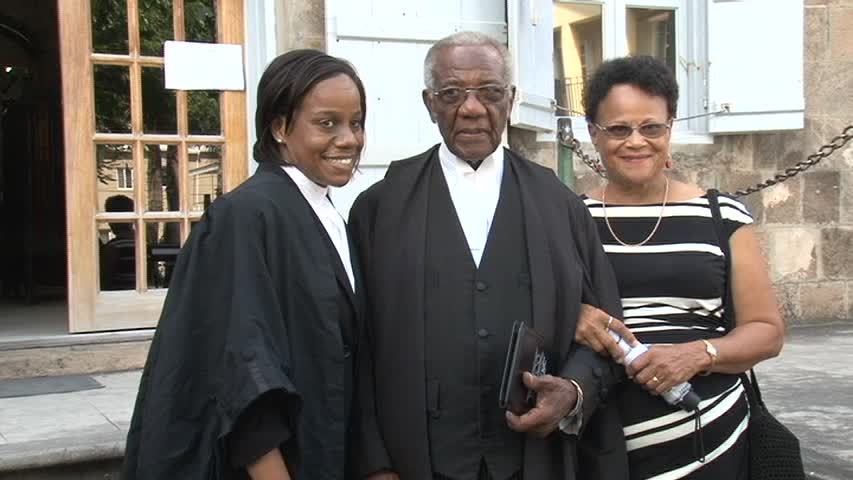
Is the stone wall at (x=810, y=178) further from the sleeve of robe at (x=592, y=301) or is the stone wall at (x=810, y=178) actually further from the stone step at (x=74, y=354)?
the sleeve of robe at (x=592, y=301)

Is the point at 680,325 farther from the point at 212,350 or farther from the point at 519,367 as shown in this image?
the point at 212,350

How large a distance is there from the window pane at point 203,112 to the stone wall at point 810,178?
3.30 metres

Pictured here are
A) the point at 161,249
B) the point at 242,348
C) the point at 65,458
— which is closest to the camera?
the point at 242,348

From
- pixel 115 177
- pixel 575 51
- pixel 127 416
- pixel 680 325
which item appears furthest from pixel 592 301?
pixel 575 51

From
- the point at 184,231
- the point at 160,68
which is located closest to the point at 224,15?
the point at 160,68

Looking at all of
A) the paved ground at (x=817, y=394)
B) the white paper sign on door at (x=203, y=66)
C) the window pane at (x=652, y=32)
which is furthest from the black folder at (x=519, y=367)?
the window pane at (x=652, y=32)

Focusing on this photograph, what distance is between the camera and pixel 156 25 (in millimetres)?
5371

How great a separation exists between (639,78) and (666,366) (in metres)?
0.71

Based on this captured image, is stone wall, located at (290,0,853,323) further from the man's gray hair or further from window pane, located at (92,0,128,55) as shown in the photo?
the man's gray hair

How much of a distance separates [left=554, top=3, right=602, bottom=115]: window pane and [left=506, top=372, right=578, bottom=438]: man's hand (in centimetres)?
496

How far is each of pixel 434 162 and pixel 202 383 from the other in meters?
0.82

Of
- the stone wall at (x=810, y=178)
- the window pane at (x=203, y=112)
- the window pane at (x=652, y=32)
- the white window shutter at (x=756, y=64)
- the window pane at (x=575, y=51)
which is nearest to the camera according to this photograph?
the window pane at (x=203, y=112)

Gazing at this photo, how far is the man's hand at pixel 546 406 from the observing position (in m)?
1.94

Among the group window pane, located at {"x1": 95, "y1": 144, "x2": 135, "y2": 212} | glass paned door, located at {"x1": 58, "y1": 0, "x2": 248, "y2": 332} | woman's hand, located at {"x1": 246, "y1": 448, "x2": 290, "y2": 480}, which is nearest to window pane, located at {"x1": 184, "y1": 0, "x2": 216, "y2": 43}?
glass paned door, located at {"x1": 58, "y1": 0, "x2": 248, "y2": 332}
